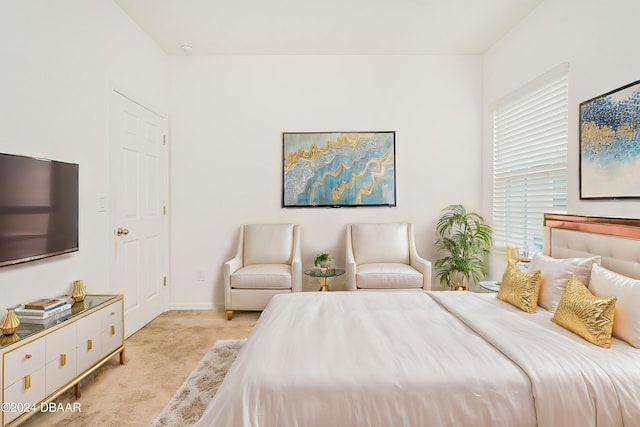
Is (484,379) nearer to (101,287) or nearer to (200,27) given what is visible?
(101,287)

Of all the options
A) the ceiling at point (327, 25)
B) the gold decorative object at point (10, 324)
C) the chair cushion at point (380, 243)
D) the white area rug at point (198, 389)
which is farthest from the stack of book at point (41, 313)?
the chair cushion at point (380, 243)

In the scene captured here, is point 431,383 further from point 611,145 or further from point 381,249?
point 381,249

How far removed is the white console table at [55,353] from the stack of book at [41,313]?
37 mm

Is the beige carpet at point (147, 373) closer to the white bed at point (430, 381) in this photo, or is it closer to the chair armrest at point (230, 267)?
the chair armrest at point (230, 267)

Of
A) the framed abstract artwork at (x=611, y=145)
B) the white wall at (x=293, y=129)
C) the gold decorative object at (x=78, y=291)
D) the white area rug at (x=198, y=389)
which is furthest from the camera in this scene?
the white wall at (x=293, y=129)

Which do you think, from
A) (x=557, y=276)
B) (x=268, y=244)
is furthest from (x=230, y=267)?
(x=557, y=276)

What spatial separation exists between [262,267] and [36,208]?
6.78 ft

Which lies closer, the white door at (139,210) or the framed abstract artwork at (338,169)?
the white door at (139,210)

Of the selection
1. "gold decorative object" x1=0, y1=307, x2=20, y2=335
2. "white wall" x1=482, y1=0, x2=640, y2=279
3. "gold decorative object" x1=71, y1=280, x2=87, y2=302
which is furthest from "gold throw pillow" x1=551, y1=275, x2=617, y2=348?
"gold decorative object" x1=71, y1=280, x2=87, y2=302

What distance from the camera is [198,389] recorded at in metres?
2.22

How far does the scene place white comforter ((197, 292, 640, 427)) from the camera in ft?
4.17

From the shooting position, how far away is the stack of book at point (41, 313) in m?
1.94

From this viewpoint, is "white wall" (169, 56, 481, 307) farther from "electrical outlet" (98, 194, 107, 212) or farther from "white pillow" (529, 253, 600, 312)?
"white pillow" (529, 253, 600, 312)

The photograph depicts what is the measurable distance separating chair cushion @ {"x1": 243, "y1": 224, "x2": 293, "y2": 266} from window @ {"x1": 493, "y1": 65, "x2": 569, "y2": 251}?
2371mm
